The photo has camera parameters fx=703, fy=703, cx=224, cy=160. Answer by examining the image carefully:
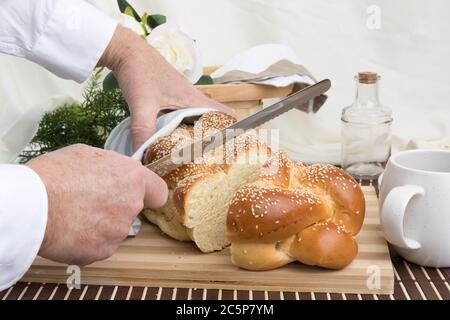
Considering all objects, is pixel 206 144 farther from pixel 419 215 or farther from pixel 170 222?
pixel 419 215

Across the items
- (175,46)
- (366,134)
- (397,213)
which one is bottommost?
(366,134)

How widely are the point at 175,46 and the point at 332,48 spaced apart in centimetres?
54

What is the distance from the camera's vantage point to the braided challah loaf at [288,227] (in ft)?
2.85

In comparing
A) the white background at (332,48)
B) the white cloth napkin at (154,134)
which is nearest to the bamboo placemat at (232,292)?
the white cloth napkin at (154,134)

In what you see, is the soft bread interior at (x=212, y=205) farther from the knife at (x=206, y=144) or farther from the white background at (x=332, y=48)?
the white background at (x=332, y=48)

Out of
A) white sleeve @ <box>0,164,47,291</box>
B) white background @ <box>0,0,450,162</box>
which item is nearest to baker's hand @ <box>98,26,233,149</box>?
white sleeve @ <box>0,164,47,291</box>

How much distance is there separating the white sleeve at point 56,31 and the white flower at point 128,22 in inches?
6.0

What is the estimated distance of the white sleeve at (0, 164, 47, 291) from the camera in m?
0.70

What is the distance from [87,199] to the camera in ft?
2.47

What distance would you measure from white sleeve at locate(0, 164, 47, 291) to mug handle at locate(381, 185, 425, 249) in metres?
0.43

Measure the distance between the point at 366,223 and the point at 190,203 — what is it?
0.88ft

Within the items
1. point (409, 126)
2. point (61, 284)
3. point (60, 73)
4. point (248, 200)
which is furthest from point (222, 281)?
point (409, 126)

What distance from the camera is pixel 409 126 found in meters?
1.67

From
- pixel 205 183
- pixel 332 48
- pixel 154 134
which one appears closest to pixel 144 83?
pixel 154 134
